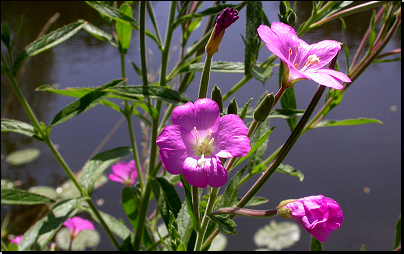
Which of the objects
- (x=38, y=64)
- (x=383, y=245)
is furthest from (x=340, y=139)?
(x=38, y=64)

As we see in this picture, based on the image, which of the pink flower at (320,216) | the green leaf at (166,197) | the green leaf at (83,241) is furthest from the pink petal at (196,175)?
the green leaf at (83,241)

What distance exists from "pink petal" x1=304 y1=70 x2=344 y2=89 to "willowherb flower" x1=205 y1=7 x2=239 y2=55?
0.32 ft

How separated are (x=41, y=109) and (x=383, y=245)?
150 centimetres

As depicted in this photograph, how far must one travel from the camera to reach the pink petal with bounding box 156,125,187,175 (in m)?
0.34

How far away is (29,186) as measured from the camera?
1.46 metres

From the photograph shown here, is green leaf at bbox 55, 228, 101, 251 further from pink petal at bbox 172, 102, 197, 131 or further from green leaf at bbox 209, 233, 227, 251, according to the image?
pink petal at bbox 172, 102, 197, 131

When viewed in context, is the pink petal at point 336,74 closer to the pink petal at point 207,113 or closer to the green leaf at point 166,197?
the pink petal at point 207,113

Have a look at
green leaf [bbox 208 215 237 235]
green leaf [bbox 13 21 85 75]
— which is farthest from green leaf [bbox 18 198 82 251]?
green leaf [bbox 208 215 237 235]

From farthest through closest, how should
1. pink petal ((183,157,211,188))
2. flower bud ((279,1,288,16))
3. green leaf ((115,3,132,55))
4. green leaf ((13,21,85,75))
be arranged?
green leaf ((115,3,132,55)) < green leaf ((13,21,85,75)) < flower bud ((279,1,288,16)) < pink petal ((183,157,211,188))

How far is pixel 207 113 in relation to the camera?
36 centimetres

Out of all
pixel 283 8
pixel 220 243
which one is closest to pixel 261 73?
pixel 283 8

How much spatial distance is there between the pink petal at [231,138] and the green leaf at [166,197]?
0.22 meters

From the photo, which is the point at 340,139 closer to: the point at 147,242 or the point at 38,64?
the point at 147,242

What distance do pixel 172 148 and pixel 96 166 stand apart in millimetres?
448
